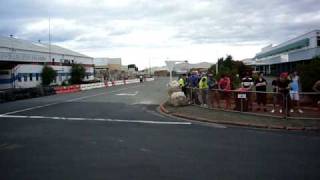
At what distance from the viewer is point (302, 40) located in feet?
258

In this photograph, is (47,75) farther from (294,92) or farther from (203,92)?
(294,92)

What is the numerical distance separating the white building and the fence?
43.8 meters

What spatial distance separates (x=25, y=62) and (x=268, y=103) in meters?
58.5

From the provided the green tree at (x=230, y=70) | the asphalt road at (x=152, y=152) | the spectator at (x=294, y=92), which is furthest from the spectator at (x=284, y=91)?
the green tree at (x=230, y=70)

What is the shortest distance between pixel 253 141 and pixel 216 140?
39.4 inches

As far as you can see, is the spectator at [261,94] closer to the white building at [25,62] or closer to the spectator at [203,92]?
the spectator at [203,92]

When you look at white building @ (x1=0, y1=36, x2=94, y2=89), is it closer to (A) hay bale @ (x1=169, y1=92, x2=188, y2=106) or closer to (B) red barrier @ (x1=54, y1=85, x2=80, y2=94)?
(B) red barrier @ (x1=54, y1=85, x2=80, y2=94)

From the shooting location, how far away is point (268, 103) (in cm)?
1770

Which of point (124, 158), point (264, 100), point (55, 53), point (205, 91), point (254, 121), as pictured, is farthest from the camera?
point (55, 53)

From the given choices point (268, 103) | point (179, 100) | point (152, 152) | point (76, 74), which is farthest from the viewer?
point (76, 74)

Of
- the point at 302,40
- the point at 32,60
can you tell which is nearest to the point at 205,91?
the point at 32,60

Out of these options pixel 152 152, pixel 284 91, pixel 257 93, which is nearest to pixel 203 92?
pixel 257 93

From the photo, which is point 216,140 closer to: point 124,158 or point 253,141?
point 253,141

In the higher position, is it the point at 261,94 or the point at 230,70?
the point at 230,70
